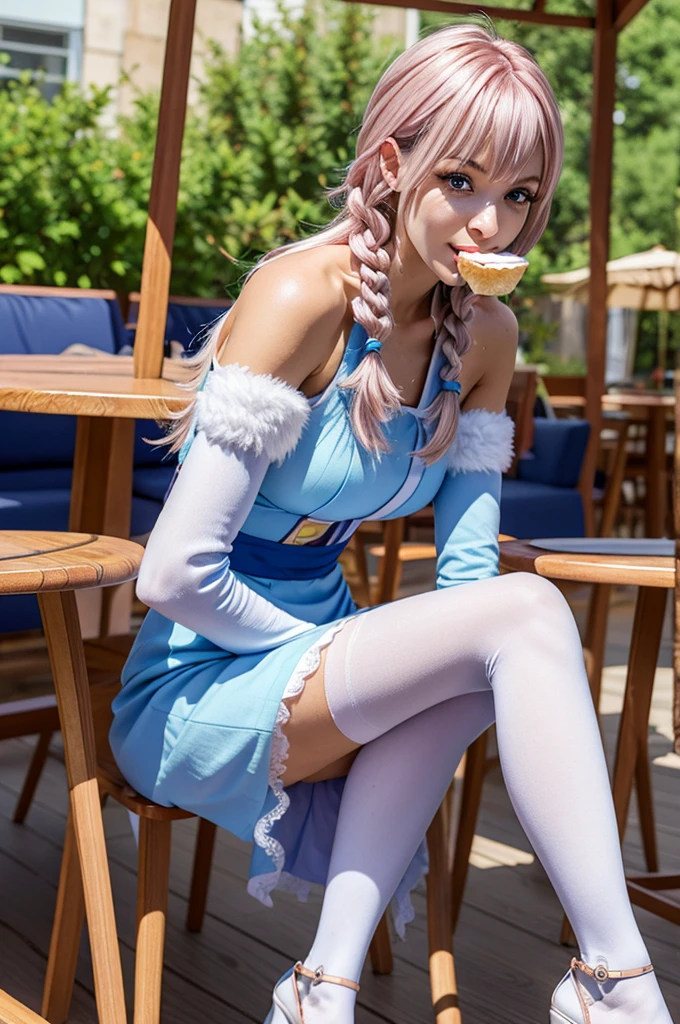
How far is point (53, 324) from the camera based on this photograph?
360 cm

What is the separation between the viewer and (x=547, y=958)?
82.4 inches

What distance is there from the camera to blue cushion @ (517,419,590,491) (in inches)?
159

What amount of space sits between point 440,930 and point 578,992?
1.03 feet

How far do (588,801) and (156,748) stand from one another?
0.53 m

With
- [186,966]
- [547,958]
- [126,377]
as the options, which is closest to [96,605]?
[126,377]

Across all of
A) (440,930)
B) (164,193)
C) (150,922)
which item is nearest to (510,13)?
(164,193)

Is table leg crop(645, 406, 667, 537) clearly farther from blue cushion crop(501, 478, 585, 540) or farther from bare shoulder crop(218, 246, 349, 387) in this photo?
bare shoulder crop(218, 246, 349, 387)

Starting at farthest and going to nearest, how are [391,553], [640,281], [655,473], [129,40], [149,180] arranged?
[129,40], [640,281], [655,473], [149,180], [391,553]

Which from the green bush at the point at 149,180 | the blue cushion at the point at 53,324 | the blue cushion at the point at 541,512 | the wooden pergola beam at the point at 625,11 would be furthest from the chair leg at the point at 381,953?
the green bush at the point at 149,180

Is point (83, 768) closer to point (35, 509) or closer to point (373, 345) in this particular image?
point (373, 345)

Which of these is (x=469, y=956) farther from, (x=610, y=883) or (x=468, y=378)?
(x=468, y=378)

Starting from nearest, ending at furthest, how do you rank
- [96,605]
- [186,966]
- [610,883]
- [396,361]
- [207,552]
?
[610,883] < [207,552] < [396,361] < [186,966] < [96,605]

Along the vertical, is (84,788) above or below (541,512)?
below

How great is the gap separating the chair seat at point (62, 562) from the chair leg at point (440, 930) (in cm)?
56
